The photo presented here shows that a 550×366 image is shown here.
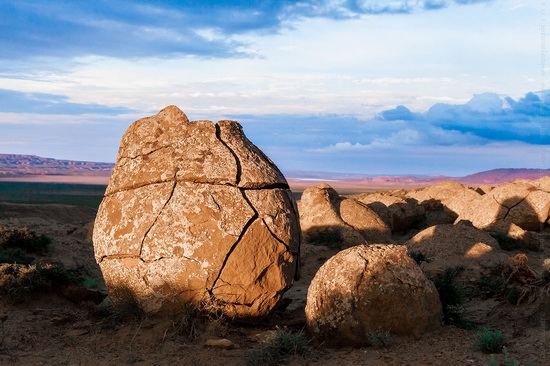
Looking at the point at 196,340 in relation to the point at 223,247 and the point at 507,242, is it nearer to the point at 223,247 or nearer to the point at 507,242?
the point at 223,247

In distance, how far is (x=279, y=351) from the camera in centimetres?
680

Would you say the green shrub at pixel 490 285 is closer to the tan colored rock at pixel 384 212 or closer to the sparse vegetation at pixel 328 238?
the sparse vegetation at pixel 328 238

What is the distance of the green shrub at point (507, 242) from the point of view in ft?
52.2

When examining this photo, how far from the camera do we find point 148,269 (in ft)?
24.2

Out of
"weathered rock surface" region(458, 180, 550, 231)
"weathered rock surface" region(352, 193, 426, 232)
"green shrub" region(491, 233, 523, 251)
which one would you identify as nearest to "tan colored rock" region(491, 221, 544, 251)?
"green shrub" region(491, 233, 523, 251)

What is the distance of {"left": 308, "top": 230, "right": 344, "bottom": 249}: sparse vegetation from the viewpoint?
15.6 meters

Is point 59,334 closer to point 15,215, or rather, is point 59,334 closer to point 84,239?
point 84,239

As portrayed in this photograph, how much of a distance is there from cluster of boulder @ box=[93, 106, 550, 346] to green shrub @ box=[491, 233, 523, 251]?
9166mm

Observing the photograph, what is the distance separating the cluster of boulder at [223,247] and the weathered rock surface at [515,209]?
41.0 ft

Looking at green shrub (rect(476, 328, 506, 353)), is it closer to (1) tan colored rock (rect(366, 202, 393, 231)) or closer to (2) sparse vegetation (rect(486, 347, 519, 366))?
(2) sparse vegetation (rect(486, 347, 519, 366))


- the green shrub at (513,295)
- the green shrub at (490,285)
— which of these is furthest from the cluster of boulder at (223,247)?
the green shrub at (490,285)

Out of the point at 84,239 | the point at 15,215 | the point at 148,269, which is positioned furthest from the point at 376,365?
the point at 15,215

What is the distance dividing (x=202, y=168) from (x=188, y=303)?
1.73 meters

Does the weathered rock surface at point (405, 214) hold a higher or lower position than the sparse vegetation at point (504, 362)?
higher
